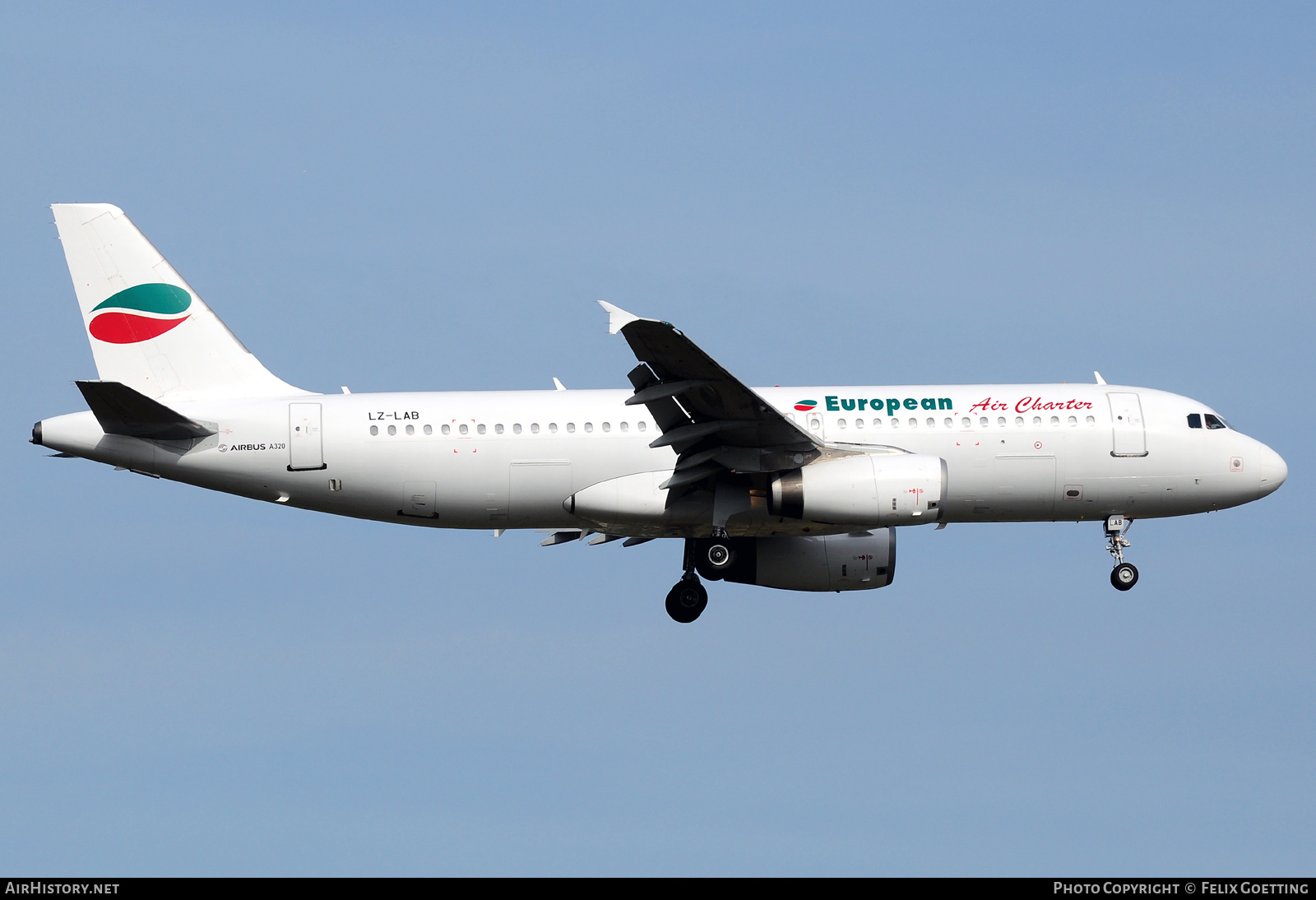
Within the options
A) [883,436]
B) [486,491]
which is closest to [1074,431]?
[883,436]

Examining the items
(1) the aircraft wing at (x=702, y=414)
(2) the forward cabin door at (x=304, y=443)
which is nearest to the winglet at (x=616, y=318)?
(1) the aircraft wing at (x=702, y=414)

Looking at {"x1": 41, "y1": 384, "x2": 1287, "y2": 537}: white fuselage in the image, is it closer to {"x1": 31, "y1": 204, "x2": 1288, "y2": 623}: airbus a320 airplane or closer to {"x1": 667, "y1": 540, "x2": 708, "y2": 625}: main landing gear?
{"x1": 31, "y1": 204, "x2": 1288, "y2": 623}: airbus a320 airplane

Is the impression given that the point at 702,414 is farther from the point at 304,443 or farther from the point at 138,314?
the point at 138,314

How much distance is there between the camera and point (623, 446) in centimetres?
3847

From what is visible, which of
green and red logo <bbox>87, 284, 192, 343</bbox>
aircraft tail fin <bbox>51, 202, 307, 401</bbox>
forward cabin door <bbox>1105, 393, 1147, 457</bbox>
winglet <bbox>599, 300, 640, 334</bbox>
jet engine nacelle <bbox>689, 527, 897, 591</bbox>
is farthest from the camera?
jet engine nacelle <bbox>689, 527, 897, 591</bbox>

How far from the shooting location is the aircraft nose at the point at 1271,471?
133 ft

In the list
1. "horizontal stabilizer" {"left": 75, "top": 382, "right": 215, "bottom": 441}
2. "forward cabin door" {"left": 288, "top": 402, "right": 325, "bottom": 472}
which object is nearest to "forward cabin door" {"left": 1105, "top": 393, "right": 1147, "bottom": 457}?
"forward cabin door" {"left": 288, "top": 402, "right": 325, "bottom": 472}

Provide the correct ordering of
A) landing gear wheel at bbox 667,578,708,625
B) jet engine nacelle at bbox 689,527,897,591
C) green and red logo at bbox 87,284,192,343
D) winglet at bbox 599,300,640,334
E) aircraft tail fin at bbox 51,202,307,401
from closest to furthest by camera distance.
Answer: winglet at bbox 599,300,640,334 → aircraft tail fin at bbox 51,202,307,401 → green and red logo at bbox 87,284,192,343 → landing gear wheel at bbox 667,578,708,625 → jet engine nacelle at bbox 689,527,897,591

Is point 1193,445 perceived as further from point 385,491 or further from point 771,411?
point 385,491

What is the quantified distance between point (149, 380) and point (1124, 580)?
966 inches

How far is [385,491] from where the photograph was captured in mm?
38469

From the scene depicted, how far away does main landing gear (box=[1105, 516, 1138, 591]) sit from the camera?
40.4m

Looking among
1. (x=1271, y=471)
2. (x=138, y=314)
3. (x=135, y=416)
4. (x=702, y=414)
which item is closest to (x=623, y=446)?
(x=702, y=414)

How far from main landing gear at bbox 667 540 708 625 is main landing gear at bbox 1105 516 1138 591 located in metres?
10.2
